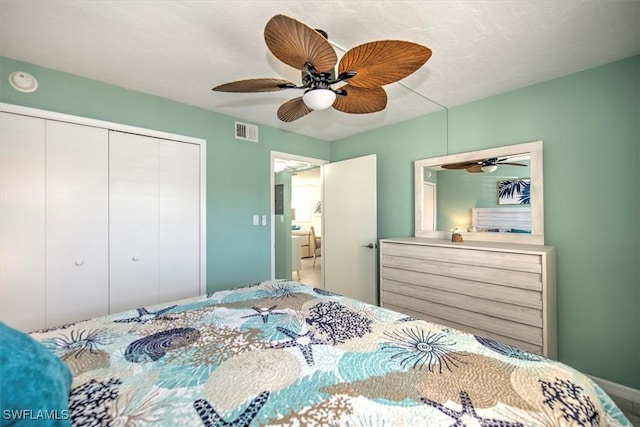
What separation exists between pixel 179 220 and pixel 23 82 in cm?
139

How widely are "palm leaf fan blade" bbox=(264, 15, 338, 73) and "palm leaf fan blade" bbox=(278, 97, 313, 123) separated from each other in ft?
1.46

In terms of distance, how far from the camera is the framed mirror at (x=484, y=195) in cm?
217

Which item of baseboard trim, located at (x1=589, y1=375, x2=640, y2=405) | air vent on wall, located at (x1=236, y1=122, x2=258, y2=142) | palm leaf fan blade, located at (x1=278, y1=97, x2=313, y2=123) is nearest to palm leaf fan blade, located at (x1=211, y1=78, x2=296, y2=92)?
palm leaf fan blade, located at (x1=278, y1=97, x2=313, y2=123)

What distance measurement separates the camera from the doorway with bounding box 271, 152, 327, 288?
356 centimetres

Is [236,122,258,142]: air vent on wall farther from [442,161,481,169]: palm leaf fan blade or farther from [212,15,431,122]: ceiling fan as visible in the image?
[442,161,481,169]: palm leaf fan blade

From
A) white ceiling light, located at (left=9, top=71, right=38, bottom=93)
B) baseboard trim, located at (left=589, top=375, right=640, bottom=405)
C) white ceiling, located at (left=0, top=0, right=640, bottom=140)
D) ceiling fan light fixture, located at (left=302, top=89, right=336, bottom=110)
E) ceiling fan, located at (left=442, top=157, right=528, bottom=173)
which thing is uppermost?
white ceiling, located at (left=0, top=0, right=640, bottom=140)

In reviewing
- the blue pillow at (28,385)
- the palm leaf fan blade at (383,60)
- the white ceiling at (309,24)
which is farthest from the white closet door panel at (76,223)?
the palm leaf fan blade at (383,60)

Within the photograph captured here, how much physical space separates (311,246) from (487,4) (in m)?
6.49

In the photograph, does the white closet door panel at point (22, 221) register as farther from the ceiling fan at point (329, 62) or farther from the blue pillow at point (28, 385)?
the blue pillow at point (28, 385)

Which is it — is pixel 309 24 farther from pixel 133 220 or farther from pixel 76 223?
pixel 76 223

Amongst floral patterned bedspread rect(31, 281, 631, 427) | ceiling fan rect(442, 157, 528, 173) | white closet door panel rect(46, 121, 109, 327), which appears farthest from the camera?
ceiling fan rect(442, 157, 528, 173)

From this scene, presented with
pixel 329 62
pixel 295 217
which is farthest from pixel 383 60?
pixel 295 217

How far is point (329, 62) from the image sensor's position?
46.3 inches

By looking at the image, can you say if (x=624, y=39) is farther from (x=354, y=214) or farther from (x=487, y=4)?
(x=354, y=214)
